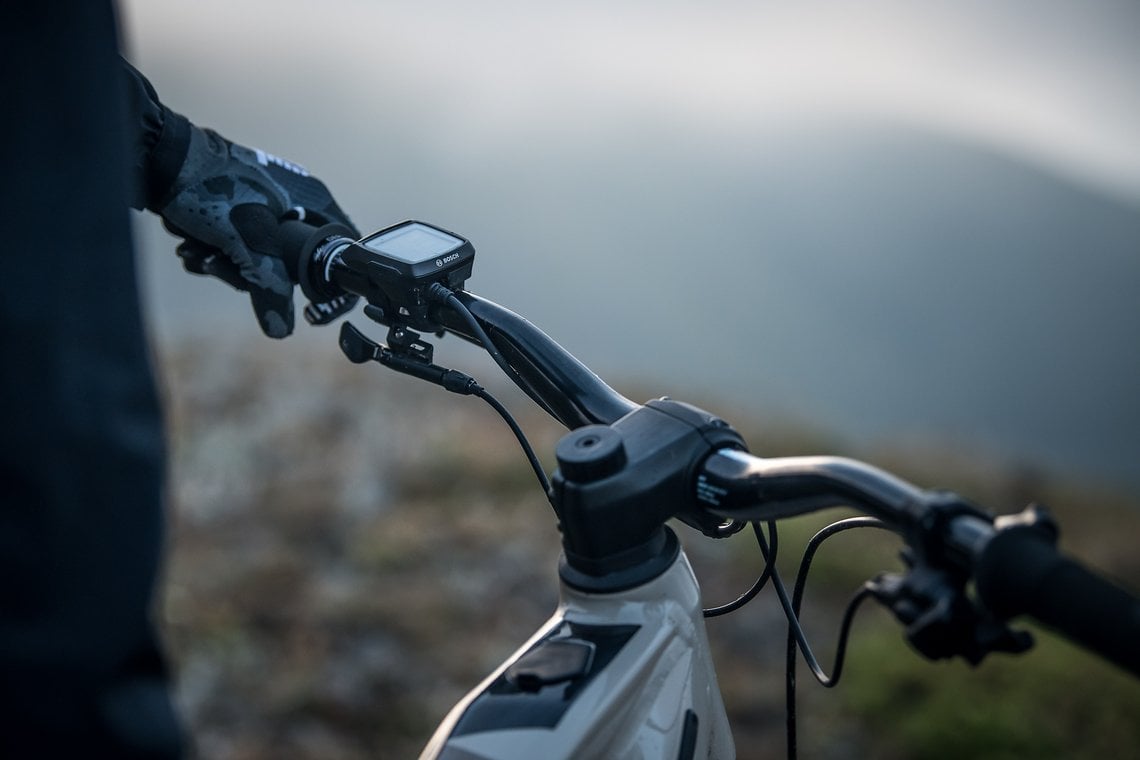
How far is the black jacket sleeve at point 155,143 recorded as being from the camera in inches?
53.4

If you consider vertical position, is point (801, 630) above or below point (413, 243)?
below

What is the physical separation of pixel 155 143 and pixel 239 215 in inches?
5.6

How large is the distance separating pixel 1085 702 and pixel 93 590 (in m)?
3.35

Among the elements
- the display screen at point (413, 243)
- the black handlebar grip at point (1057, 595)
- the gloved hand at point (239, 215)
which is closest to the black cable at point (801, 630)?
the black handlebar grip at point (1057, 595)

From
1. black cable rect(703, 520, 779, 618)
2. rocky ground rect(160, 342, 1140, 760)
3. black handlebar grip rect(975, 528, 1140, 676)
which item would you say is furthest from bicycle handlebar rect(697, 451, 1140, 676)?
rocky ground rect(160, 342, 1140, 760)

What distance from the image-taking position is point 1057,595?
0.75 meters

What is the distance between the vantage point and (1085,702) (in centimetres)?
328

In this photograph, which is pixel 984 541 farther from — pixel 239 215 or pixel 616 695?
pixel 239 215

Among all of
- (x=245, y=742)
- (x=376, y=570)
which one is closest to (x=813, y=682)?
(x=376, y=570)

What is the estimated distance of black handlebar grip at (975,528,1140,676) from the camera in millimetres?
733

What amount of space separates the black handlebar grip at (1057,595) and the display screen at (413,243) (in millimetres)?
718

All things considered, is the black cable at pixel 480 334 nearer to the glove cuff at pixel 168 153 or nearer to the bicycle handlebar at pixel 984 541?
the bicycle handlebar at pixel 984 541

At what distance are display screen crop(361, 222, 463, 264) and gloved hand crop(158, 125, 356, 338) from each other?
0.14m

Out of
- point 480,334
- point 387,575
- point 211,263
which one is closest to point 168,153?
point 211,263
